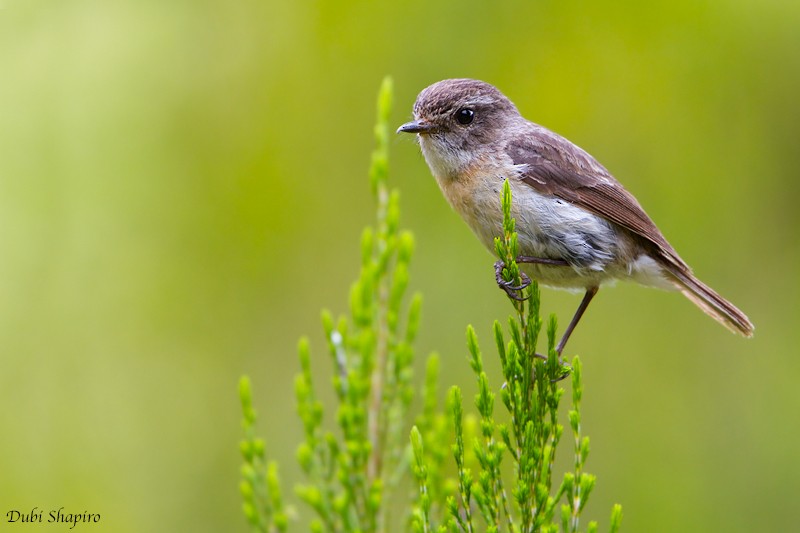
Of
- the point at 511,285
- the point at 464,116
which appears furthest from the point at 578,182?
the point at 511,285

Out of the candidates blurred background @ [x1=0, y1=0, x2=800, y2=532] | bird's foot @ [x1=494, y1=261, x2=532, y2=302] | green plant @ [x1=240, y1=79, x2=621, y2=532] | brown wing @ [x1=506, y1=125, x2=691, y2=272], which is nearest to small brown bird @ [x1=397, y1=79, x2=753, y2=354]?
brown wing @ [x1=506, y1=125, x2=691, y2=272]

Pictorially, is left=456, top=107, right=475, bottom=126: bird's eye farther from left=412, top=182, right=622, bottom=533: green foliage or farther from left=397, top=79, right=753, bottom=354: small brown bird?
left=412, top=182, right=622, bottom=533: green foliage

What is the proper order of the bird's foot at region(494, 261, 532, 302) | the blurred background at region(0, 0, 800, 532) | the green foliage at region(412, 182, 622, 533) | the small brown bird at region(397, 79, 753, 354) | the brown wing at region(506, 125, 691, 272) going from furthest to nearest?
1. the blurred background at region(0, 0, 800, 532)
2. the brown wing at region(506, 125, 691, 272)
3. the small brown bird at region(397, 79, 753, 354)
4. the bird's foot at region(494, 261, 532, 302)
5. the green foliage at region(412, 182, 622, 533)

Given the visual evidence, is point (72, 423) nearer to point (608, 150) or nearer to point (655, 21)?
point (608, 150)

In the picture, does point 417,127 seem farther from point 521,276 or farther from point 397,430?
point 397,430

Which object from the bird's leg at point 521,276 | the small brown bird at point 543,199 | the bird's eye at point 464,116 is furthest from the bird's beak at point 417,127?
the bird's leg at point 521,276

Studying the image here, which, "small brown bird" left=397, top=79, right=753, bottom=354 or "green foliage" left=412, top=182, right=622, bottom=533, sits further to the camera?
"small brown bird" left=397, top=79, right=753, bottom=354
